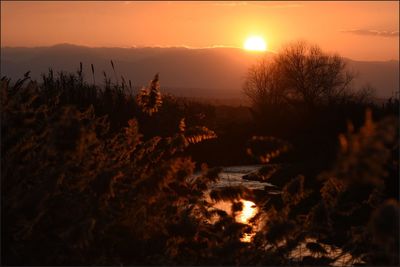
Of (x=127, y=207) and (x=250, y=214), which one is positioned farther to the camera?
(x=250, y=214)

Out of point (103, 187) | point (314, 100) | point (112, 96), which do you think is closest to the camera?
point (103, 187)

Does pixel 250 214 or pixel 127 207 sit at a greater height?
pixel 127 207

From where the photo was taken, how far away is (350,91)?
7350 centimetres

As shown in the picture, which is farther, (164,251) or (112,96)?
(112,96)

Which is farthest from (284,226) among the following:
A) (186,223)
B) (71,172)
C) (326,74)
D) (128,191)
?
(326,74)

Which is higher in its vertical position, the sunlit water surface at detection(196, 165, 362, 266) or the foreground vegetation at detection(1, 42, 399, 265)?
the foreground vegetation at detection(1, 42, 399, 265)

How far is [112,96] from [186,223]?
11900 millimetres

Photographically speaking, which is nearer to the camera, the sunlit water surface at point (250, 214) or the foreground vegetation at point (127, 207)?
the foreground vegetation at point (127, 207)

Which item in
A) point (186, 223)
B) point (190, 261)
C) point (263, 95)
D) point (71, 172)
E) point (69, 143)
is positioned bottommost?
point (263, 95)

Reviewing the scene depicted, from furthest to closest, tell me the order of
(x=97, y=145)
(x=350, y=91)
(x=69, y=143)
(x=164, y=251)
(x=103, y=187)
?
(x=350, y=91) < (x=97, y=145) < (x=164, y=251) < (x=103, y=187) < (x=69, y=143)

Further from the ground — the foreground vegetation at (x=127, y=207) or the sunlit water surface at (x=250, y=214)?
the foreground vegetation at (x=127, y=207)

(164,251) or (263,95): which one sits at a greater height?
(164,251)

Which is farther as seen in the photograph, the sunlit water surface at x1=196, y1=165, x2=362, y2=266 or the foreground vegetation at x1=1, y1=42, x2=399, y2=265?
the sunlit water surface at x1=196, y1=165, x2=362, y2=266

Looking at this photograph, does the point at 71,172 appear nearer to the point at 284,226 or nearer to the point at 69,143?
the point at 69,143
